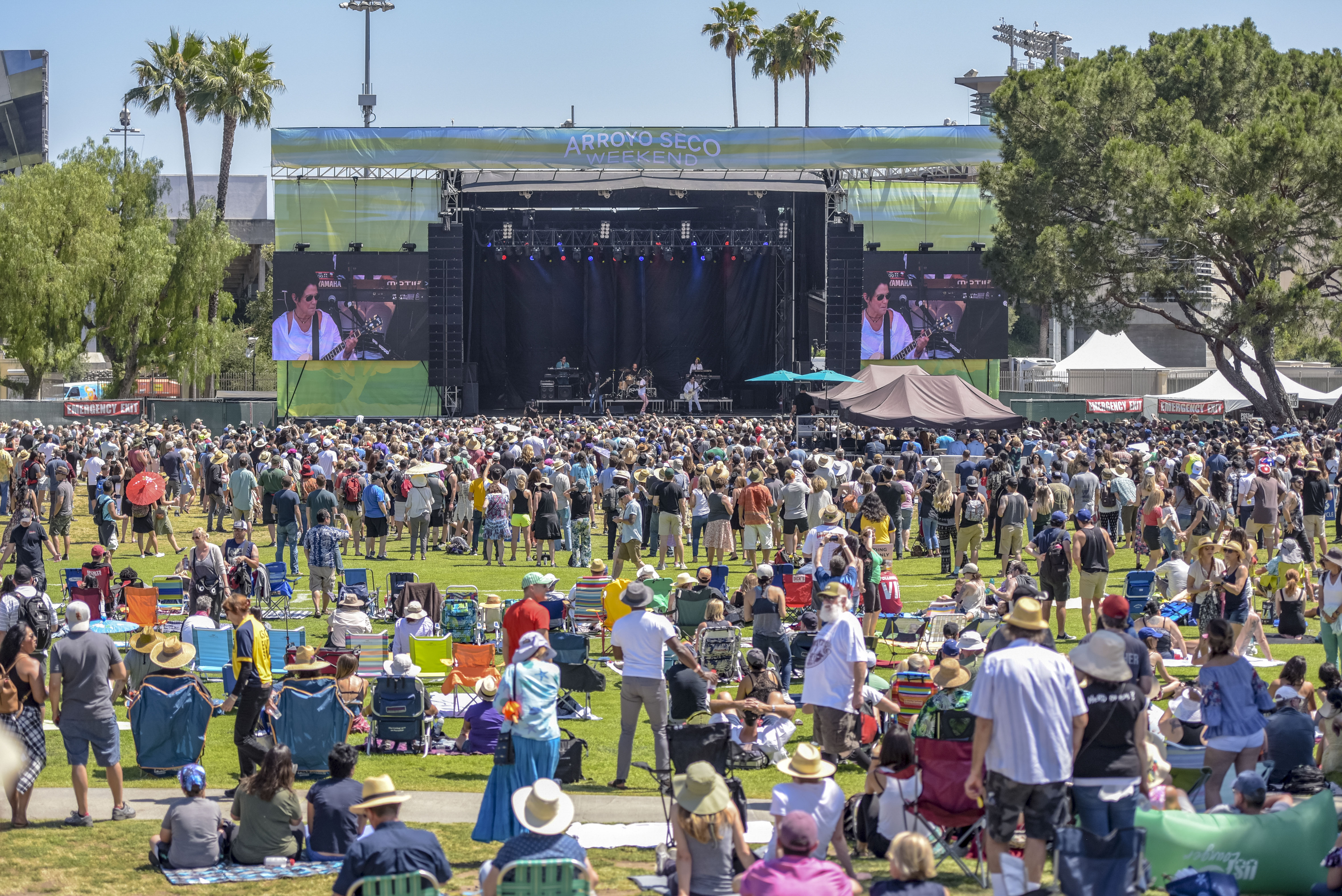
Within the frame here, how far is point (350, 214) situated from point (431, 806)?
116ft

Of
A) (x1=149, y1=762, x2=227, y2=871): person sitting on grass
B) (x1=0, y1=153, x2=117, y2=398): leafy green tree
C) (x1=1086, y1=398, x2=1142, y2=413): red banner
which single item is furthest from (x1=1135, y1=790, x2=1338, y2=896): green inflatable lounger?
(x1=0, y1=153, x2=117, y2=398): leafy green tree

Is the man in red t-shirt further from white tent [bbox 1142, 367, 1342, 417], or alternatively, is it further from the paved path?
white tent [bbox 1142, 367, 1342, 417]

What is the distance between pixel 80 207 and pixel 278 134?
645cm

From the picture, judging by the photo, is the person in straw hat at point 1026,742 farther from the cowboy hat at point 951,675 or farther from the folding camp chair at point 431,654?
the folding camp chair at point 431,654

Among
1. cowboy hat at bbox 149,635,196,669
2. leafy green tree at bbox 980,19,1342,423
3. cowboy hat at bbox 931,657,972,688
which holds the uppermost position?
leafy green tree at bbox 980,19,1342,423

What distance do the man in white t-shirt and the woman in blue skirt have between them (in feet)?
3.23

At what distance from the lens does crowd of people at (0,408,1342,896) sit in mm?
5875

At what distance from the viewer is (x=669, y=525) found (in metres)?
17.9

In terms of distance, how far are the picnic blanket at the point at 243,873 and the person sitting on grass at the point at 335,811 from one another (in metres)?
0.07

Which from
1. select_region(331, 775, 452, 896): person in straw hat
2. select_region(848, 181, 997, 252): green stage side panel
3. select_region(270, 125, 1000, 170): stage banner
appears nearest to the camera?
select_region(331, 775, 452, 896): person in straw hat

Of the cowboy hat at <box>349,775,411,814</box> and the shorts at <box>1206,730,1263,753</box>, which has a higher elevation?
the cowboy hat at <box>349,775,411,814</box>

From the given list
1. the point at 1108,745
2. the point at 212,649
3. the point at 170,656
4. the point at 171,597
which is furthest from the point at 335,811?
the point at 171,597

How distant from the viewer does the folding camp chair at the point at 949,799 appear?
263 inches

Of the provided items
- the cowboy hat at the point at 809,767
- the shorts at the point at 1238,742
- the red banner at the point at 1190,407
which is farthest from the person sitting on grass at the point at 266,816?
the red banner at the point at 1190,407
